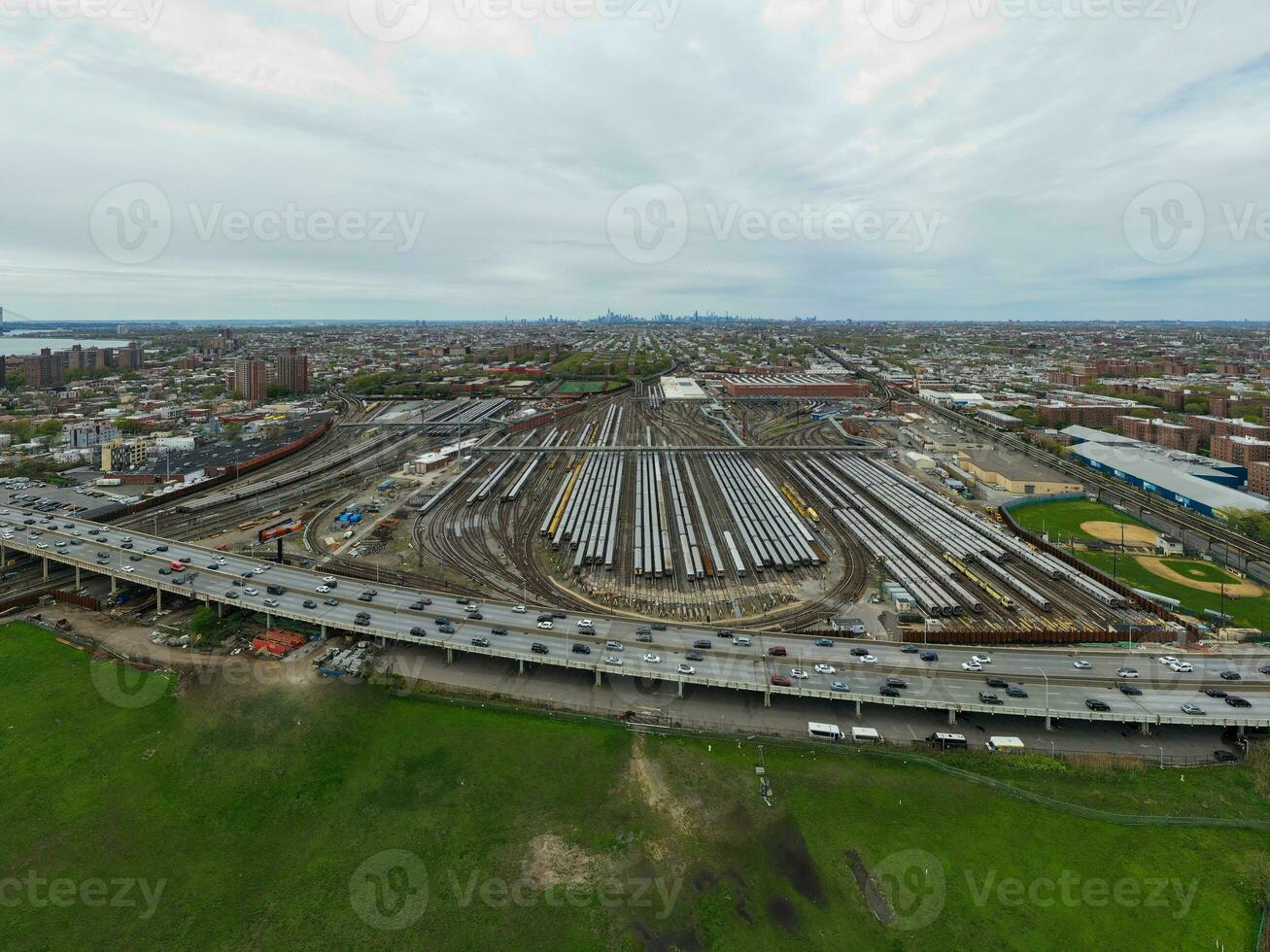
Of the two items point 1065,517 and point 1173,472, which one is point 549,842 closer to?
point 1065,517

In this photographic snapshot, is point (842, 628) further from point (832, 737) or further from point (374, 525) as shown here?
point (374, 525)

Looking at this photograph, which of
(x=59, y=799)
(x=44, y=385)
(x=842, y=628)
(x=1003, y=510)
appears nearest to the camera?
(x=59, y=799)

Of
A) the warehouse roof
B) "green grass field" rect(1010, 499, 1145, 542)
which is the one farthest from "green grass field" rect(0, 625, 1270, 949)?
the warehouse roof

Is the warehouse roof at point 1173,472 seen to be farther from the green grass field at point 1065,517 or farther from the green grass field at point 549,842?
the green grass field at point 549,842

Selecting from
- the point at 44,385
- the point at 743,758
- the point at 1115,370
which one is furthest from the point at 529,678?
the point at 1115,370

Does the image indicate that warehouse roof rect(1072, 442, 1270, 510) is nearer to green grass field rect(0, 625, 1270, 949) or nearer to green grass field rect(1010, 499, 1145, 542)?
green grass field rect(1010, 499, 1145, 542)

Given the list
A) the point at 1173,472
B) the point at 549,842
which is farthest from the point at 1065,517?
the point at 549,842

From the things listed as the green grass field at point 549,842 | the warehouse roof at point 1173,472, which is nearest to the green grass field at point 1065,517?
the warehouse roof at point 1173,472

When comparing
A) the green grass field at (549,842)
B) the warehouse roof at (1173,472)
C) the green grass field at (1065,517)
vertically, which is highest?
the warehouse roof at (1173,472)
